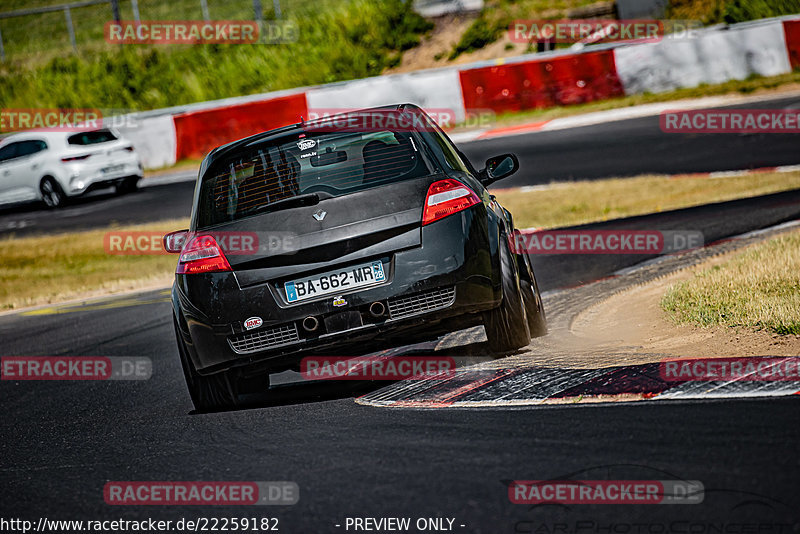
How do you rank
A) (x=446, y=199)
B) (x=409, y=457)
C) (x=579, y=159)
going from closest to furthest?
(x=409, y=457), (x=446, y=199), (x=579, y=159)

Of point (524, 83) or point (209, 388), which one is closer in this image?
point (209, 388)

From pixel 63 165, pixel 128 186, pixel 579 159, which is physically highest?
pixel 63 165

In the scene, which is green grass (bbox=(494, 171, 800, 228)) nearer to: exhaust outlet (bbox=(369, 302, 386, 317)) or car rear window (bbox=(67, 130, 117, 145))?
exhaust outlet (bbox=(369, 302, 386, 317))

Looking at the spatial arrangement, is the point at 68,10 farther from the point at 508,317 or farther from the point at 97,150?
the point at 508,317

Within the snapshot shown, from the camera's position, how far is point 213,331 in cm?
561

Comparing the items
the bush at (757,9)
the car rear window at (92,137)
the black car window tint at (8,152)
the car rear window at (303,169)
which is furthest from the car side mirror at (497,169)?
the bush at (757,9)

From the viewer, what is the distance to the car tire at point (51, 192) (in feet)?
71.7

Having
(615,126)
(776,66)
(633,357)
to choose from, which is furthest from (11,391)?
(776,66)

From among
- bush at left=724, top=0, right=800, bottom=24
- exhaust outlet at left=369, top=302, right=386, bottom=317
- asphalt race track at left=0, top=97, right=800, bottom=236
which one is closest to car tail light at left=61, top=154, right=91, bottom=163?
asphalt race track at left=0, top=97, right=800, bottom=236

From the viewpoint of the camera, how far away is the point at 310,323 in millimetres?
5551

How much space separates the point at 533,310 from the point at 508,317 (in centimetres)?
70

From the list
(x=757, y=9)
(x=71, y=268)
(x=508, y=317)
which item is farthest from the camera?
(x=757, y=9)

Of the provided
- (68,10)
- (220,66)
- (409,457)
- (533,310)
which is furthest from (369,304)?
(220,66)

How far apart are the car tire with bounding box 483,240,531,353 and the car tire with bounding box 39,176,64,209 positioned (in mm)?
17555
